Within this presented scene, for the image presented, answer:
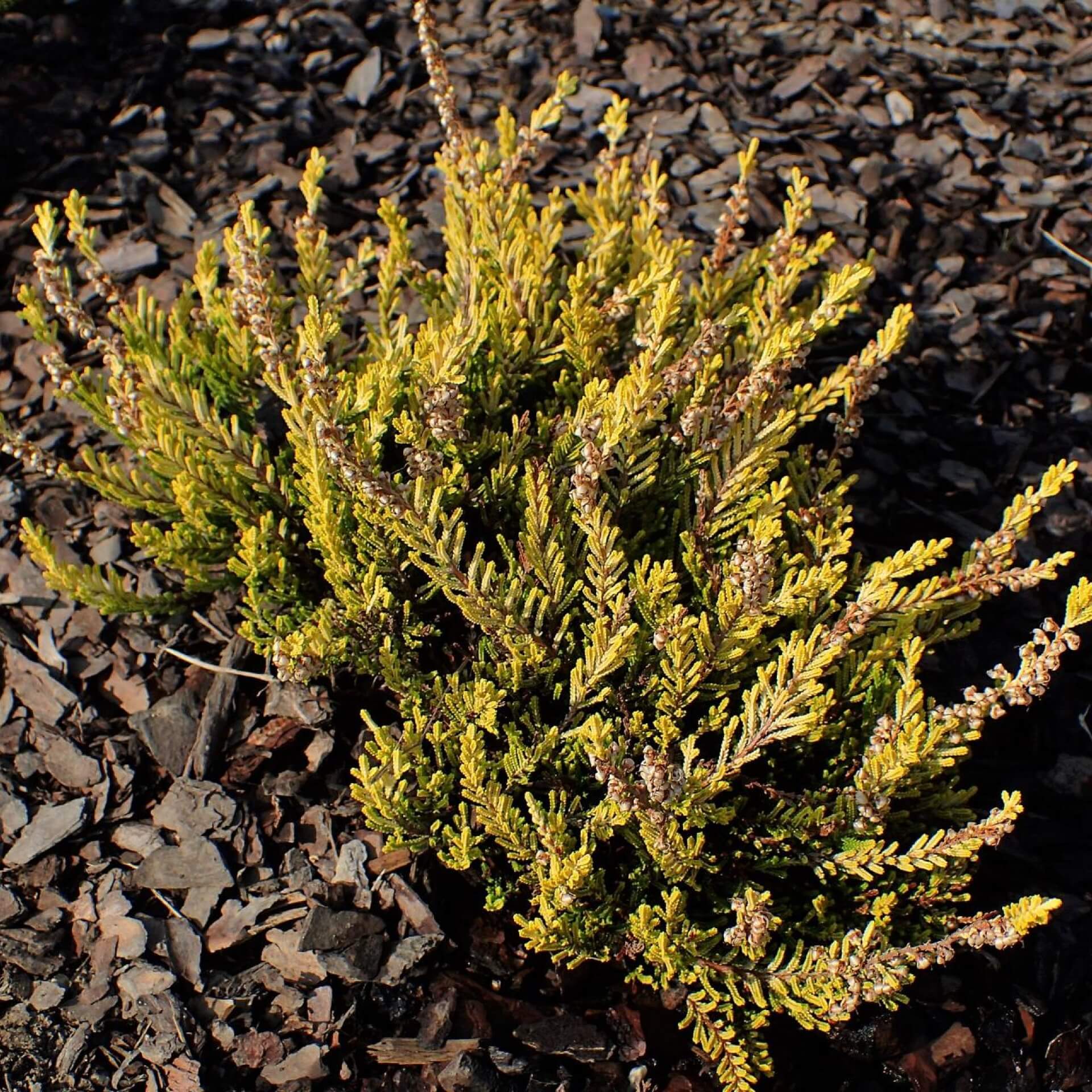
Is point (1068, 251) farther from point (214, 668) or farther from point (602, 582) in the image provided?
point (214, 668)

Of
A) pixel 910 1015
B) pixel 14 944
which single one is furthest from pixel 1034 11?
pixel 14 944

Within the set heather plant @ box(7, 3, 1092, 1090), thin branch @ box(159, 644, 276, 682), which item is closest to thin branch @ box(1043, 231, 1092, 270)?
heather plant @ box(7, 3, 1092, 1090)

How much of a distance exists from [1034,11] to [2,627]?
5.12m

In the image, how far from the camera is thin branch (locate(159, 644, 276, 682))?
10.5ft

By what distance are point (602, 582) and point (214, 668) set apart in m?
1.44

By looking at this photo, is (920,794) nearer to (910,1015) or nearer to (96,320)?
(910,1015)

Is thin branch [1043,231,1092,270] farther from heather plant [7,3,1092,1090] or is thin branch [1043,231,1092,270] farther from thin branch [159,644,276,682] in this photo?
thin branch [159,644,276,682]

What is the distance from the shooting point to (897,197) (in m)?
4.62

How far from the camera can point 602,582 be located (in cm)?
231

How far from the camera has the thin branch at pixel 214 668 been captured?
321 centimetres

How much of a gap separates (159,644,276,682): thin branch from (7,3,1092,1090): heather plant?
233mm

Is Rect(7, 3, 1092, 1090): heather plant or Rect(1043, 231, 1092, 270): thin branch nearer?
Rect(7, 3, 1092, 1090): heather plant

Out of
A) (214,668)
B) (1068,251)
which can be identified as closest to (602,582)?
(214,668)

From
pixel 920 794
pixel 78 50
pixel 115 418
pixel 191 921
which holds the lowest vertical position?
pixel 191 921
